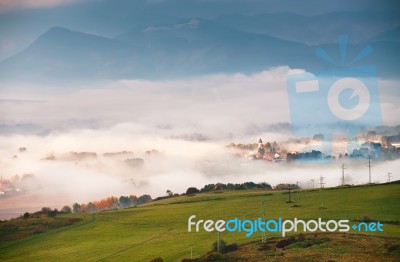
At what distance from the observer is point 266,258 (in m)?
77.1

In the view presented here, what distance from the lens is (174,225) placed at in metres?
119


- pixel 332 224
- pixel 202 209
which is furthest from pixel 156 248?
pixel 202 209

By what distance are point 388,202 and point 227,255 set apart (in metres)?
50.9

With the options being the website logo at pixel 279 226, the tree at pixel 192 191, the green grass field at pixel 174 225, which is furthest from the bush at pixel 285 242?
the tree at pixel 192 191

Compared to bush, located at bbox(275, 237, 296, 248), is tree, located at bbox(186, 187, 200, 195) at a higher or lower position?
higher

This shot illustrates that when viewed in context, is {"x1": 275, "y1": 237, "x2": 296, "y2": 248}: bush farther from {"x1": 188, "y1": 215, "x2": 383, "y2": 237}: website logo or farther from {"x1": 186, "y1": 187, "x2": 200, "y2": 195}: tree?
{"x1": 186, "y1": 187, "x2": 200, "y2": 195}: tree

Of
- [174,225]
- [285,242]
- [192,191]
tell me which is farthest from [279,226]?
[192,191]

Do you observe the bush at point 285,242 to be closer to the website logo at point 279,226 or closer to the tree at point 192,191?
the website logo at point 279,226

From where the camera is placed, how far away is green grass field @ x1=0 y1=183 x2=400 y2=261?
95.6m

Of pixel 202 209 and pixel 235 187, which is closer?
pixel 202 209

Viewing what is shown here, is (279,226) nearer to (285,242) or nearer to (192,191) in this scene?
(285,242)

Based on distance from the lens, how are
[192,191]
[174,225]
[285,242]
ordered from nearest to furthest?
[285,242] < [174,225] < [192,191]

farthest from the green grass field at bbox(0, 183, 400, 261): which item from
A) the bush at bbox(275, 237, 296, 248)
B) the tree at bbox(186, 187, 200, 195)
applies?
the tree at bbox(186, 187, 200, 195)

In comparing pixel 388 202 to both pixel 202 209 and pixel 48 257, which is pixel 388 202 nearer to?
pixel 202 209
